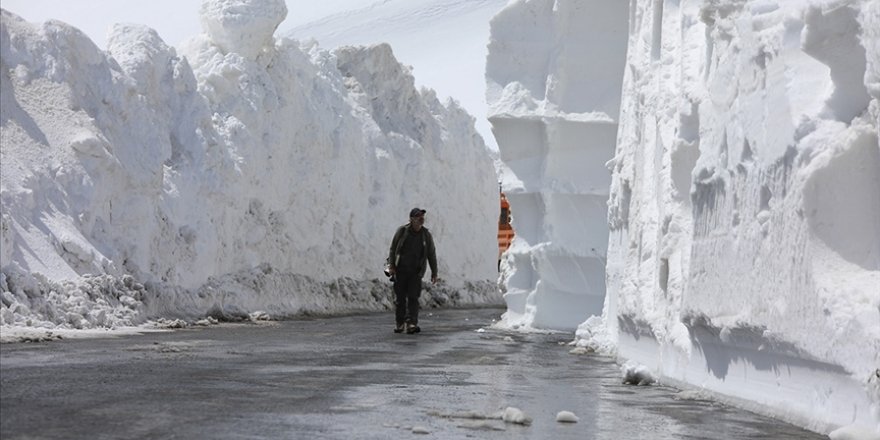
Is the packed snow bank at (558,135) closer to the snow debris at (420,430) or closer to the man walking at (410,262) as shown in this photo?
the man walking at (410,262)

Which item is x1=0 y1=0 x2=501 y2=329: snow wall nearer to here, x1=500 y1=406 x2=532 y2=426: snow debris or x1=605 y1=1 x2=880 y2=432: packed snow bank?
x1=605 y1=1 x2=880 y2=432: packed snow bank

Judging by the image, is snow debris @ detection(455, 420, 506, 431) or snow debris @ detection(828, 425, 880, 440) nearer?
snow debris @ detection(828, 425, 880, 440)

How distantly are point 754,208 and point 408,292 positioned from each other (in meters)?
9.17

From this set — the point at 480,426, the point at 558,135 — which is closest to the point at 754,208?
the point at 480,426

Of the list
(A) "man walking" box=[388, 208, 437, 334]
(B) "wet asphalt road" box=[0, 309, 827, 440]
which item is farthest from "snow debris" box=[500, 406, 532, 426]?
(A) "man walking" box=[388, 208, 437, 334]

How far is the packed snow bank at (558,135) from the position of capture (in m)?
20.1

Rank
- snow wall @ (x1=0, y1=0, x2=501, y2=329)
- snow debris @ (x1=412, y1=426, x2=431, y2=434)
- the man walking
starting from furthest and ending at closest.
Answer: the man walking, snow wall @ (x1=0, y1=0, x2=501, y2=329), snow debris @ (x1=412, y1=426, x2=431, y2=434)

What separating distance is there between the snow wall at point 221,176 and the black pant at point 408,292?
3.15 meters

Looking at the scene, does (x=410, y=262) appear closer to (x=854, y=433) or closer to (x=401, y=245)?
(x=401, y=245)

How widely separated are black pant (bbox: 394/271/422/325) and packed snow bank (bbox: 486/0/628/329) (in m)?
3.34

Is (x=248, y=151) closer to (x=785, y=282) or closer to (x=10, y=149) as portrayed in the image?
(x=10, y=149)

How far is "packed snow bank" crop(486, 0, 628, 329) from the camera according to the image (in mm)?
20109

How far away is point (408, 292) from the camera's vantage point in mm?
17594

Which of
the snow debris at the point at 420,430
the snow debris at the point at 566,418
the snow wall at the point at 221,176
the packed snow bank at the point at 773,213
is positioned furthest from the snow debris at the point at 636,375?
the snow wall at the point at 221,176
